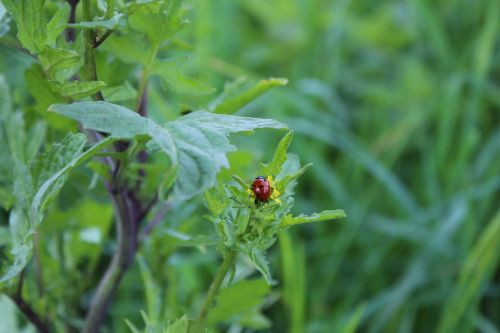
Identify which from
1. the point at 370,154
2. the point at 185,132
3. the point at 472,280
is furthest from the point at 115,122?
the point at 370,154

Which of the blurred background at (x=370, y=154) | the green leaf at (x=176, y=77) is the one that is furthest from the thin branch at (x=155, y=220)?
the green leaf at (x=176, y=77)

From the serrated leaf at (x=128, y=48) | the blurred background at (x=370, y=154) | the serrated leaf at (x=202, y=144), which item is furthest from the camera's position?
the blurred background at (x=370, y=154)

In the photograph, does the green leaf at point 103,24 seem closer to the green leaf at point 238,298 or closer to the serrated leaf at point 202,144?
the serrated leaf at point 202,144

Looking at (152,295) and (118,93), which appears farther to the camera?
(152,295)

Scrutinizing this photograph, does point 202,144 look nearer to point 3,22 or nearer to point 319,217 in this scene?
point 319,217

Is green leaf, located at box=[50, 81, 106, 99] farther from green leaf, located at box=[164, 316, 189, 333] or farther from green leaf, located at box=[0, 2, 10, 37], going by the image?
green leaf, located at box=[164, 316, 189, 333]

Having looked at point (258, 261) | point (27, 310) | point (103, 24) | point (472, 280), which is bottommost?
point (472, 280)
